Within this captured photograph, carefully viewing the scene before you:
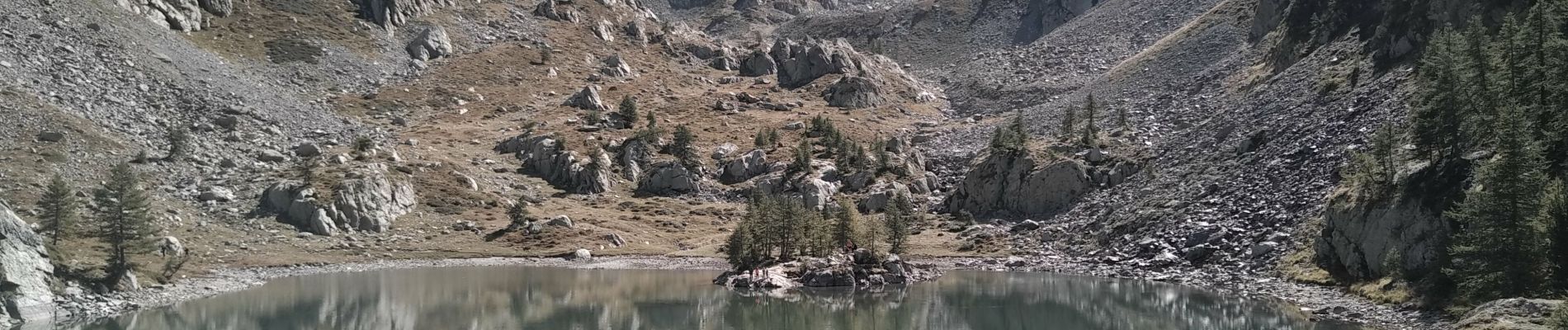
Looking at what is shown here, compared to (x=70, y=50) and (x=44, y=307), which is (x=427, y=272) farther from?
(x=70, y=50)

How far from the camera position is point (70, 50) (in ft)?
339

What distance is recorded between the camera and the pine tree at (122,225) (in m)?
58.0

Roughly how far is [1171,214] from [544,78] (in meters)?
113

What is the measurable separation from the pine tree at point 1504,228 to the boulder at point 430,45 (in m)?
146

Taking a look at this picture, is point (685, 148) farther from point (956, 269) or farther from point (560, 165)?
point (956, 269)

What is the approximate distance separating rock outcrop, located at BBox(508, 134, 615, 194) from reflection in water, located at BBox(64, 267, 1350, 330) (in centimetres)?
4133

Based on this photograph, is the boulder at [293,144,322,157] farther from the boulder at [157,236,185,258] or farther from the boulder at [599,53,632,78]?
the boulder at [599,53,632,78]

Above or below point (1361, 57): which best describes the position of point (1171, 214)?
below

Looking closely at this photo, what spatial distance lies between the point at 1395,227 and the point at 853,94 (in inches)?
4383

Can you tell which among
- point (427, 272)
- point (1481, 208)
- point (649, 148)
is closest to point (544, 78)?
point (649, 148)

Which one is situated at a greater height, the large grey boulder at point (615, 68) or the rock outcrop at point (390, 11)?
the rock outcrop at point (390, 11)

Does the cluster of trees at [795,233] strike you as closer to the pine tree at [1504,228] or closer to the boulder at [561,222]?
the boulder at [561,222]

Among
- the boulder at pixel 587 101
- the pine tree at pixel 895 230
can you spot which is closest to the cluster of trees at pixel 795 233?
the pine tree at pixel 895 230

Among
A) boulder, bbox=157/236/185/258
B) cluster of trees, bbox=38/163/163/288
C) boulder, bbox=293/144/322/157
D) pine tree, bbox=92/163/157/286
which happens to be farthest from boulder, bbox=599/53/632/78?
pine tree, bbox=92/163/157/286
